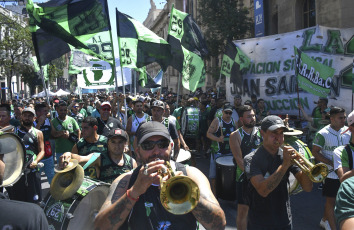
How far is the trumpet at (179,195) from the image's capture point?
1.84m

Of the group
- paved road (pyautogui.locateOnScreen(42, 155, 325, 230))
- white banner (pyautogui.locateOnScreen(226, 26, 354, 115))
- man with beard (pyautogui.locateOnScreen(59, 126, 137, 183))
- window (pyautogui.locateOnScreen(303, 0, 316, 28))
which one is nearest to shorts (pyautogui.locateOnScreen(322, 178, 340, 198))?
paved road (pyautogui.locateOnScreen(42, 155, 325, 230))

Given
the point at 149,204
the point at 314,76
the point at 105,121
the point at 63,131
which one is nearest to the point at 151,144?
the point at 149,204

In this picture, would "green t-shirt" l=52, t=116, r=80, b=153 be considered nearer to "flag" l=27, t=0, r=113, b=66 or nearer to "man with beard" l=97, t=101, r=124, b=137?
"man with beard" l=97, t=101, r=124, b=137

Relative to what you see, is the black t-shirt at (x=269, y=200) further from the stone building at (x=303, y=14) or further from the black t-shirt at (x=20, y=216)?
the stone building at (x=303, y=14)

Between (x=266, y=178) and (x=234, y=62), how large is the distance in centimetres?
839

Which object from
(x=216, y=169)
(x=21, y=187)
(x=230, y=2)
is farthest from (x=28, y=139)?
(x=230, y=2)

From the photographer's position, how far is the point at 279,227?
120 inches

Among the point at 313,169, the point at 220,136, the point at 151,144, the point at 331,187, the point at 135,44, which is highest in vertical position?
the point at 135,44

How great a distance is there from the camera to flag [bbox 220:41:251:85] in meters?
10.8

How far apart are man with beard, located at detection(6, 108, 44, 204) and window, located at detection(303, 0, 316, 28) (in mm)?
14543

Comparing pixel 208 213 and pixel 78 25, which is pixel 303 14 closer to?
pixel 78 25

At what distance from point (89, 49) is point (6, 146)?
445 centimetres

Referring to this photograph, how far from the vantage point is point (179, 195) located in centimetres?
191

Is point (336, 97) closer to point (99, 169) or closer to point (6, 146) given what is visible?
point (99, 169)
